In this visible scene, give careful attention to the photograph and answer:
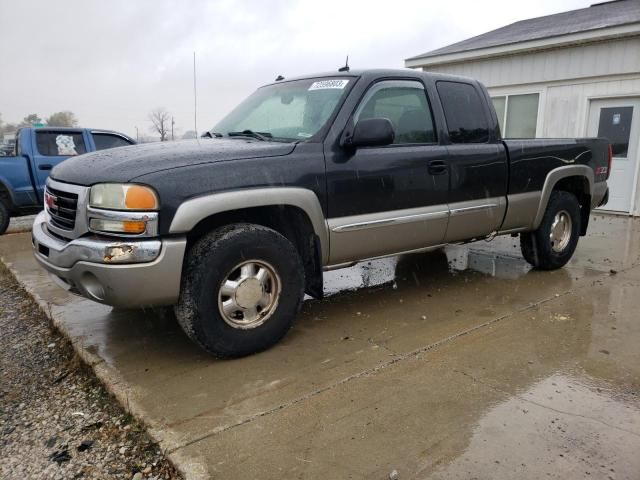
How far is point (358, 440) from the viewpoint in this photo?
249 cm

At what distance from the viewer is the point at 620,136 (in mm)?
9695

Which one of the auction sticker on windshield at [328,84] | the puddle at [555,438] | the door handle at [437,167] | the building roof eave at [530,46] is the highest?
the building roof eave at [530,46]

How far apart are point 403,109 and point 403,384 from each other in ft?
7.42

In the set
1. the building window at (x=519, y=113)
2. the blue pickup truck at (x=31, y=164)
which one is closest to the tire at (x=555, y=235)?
the building window at (x=519, y=113)

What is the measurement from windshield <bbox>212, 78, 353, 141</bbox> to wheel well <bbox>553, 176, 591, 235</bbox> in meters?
3.02

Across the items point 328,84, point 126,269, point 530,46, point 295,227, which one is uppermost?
point 530,46

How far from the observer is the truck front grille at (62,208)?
10.5 ft

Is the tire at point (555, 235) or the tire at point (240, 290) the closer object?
the tire at point (240, 290)

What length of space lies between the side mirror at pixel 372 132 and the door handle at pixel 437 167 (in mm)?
713

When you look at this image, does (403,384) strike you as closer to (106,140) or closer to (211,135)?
(211,135)

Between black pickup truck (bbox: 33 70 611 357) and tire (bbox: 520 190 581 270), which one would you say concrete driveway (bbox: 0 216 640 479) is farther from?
tire (bbox: 520 190 581 270)

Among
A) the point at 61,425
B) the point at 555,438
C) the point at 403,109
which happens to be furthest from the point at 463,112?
the point at 61,425

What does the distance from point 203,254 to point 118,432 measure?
106cm

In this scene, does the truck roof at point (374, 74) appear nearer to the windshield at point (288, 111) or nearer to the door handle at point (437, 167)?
the windshield at point (288, 111)
